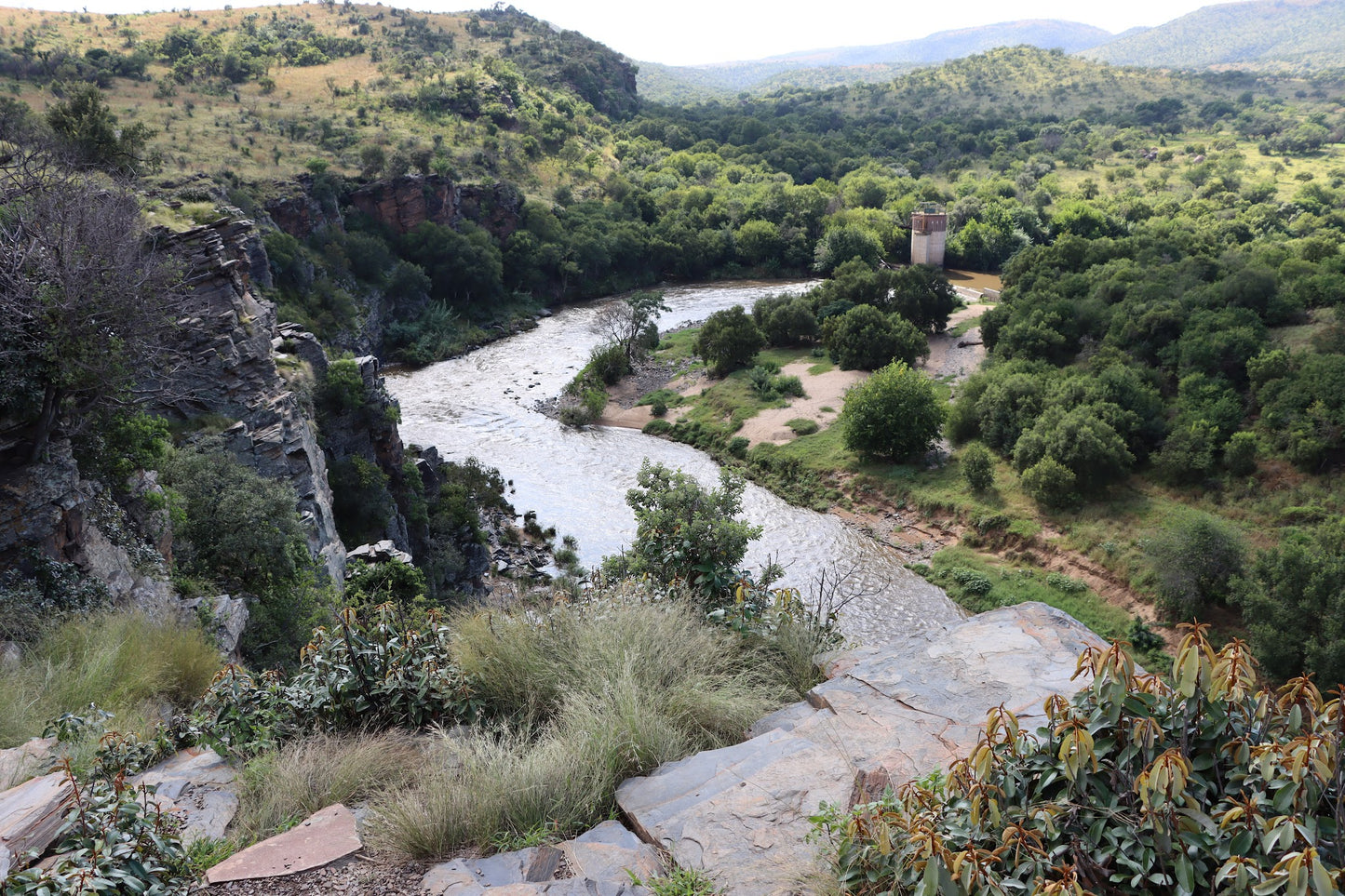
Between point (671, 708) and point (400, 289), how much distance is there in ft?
162

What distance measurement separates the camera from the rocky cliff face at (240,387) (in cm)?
1642

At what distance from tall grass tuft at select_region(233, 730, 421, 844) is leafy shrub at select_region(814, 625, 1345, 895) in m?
3.11

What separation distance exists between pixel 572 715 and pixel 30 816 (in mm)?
2999

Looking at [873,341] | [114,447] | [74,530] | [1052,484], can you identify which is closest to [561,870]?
[74,530]

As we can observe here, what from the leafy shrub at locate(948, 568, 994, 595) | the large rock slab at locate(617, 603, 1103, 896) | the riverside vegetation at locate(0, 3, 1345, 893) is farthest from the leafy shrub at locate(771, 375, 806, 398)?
the large rock slab at locate(617, 603, 1103, 896)

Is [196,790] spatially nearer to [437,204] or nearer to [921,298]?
[921,298]

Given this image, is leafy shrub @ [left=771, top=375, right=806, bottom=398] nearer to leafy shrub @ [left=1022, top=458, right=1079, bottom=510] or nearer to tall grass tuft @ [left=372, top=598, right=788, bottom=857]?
leafy shrub @ [left=1022, top=458, right=1079, bottom=510]

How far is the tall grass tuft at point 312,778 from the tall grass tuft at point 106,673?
1525 millimetres

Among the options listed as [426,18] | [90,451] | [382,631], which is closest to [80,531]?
[90,451]

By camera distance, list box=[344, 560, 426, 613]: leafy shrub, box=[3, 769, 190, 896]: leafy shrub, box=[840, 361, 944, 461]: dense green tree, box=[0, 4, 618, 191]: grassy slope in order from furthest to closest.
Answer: box=[0, 4, 618, 191]: grassy slope, box=[840, 361, 944, 461]: dense green tree, box=[344, 560, 426, 613]: leafy shrub, box=[3, 769, 190, 896]: leafy shrub

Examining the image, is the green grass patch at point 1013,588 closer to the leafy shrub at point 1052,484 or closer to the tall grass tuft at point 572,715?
the leafy shrub at point 1052,484

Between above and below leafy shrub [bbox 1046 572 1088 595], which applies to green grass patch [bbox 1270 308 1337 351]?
above

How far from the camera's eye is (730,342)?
4353cm

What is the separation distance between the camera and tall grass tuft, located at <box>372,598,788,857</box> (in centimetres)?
466
